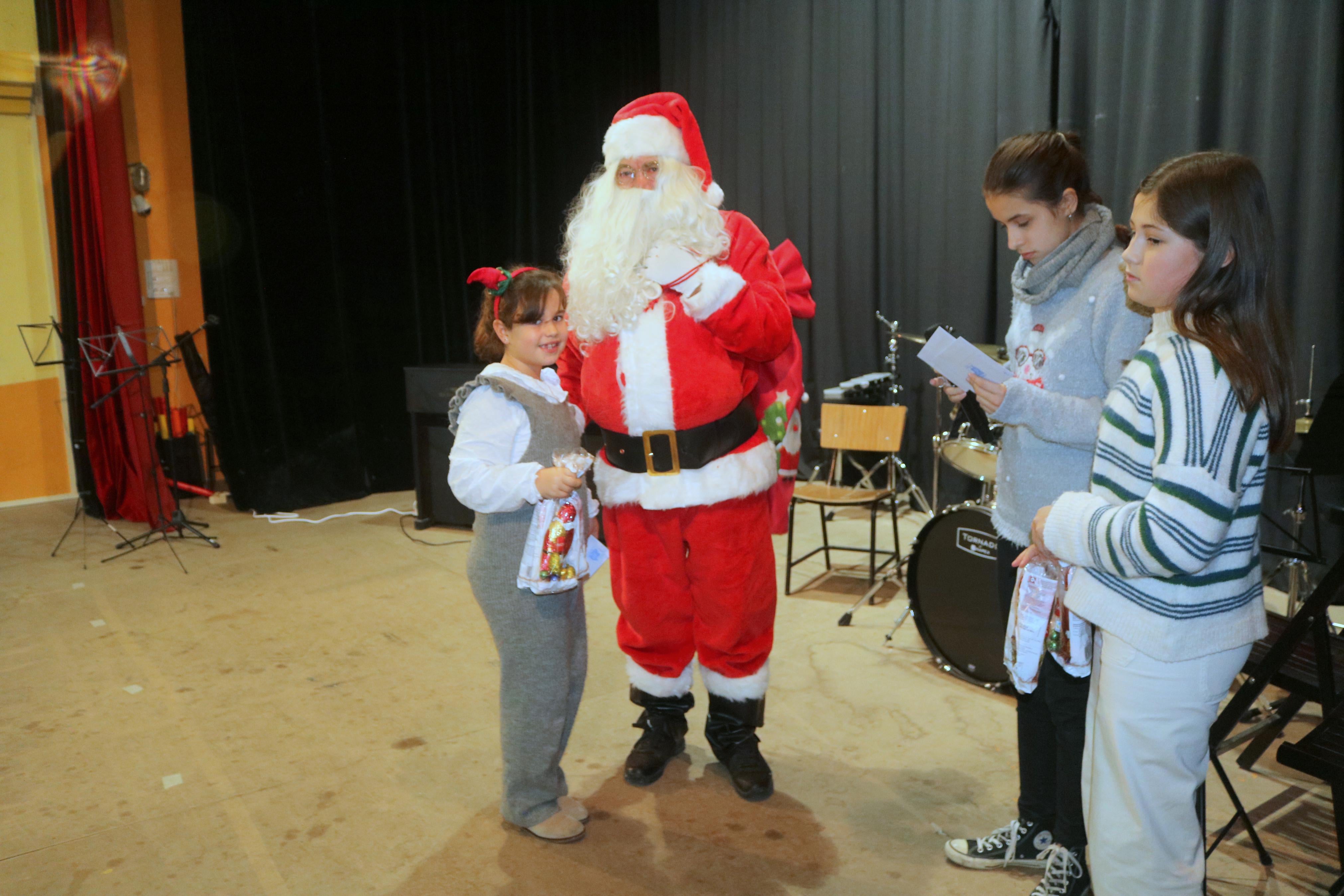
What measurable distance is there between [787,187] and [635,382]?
418cm

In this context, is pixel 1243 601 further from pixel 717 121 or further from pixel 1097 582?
pixel 717 121

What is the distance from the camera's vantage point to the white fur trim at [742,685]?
2.25 metres

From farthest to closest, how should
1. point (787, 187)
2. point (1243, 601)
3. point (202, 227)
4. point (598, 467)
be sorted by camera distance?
1. point (787, 187)
2. point (202, 227)
3. point (598, 467)
4. point (1243, 601)

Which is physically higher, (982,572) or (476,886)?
(982,572)

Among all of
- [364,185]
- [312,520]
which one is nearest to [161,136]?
[364,185]

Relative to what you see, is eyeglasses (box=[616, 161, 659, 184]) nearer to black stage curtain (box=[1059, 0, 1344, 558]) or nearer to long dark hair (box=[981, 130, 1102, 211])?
long dark hair (box=[981, 130, 1102, 211])

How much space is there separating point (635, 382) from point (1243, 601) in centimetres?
123

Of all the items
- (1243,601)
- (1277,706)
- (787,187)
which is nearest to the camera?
(1243,601)

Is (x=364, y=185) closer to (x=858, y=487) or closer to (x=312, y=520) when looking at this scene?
(x=312, y=520)

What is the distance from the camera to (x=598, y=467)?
2.28 meters

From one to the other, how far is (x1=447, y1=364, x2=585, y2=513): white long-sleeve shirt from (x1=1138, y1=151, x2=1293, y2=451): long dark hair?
1172 mm

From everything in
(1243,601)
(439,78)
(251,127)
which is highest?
(439,78)

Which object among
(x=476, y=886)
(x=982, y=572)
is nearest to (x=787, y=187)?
(x=982, y=572)

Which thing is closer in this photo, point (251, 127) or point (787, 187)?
point (251, 127)
